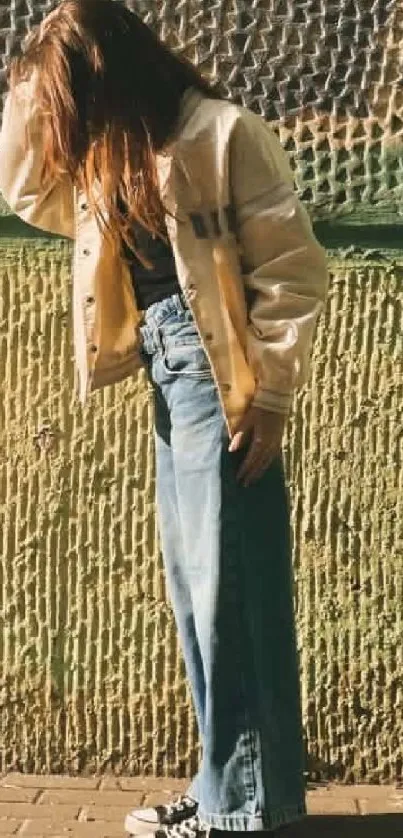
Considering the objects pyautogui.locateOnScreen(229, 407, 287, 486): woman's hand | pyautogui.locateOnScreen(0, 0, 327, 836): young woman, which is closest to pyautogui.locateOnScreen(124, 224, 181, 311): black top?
pyautogui.locateOnScreen(0, 0, 327, 836): young woman

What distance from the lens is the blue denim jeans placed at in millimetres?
2918

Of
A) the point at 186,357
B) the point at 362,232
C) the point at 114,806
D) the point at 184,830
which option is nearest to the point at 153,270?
the point at 186,357

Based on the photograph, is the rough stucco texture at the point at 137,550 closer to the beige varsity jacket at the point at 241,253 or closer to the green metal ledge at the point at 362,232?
the green metal ledge at the point at 362,232

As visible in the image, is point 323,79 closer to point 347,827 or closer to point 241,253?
point 241,253

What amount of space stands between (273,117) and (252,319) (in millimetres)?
1039

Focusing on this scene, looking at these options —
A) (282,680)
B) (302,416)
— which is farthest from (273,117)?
(282,680)

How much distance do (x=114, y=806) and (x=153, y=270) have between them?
1430 millimetres

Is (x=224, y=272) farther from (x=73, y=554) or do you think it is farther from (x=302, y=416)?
(x=73, y=554)

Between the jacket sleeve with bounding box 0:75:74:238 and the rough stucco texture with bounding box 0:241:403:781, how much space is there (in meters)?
0.57

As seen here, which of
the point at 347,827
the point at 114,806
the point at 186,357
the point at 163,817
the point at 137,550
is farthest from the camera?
the point at 137,550

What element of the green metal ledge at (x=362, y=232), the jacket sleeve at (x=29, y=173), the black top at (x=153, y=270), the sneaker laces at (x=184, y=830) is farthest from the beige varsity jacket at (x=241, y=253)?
the sneaker laces at (x=184, y=830)

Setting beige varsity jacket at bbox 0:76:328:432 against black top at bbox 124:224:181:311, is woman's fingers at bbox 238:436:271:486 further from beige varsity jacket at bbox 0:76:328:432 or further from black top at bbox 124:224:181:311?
black top at bbox 124:224:181:311

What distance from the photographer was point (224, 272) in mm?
2855

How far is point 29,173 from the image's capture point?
10.3 ft
